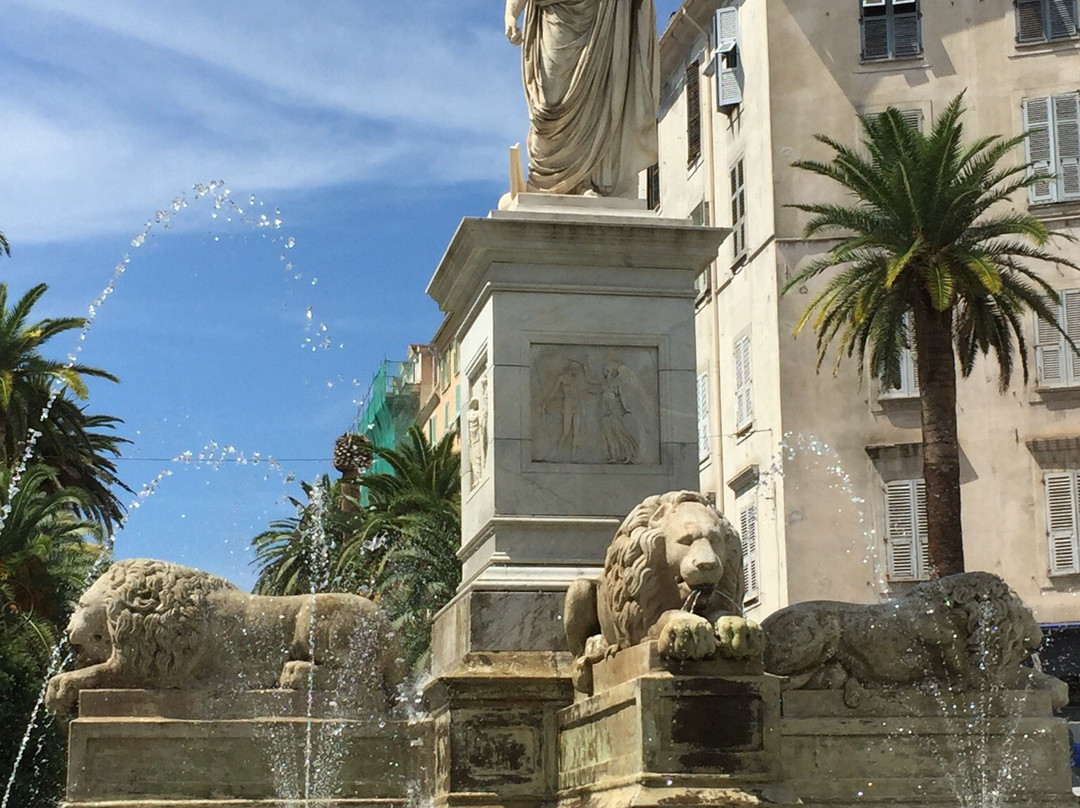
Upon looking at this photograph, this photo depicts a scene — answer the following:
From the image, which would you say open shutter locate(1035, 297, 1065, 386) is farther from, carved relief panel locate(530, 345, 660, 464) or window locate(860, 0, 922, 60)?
carved relief panel locate(530, 345, 660, 464)

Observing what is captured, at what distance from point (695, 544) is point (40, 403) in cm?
3765

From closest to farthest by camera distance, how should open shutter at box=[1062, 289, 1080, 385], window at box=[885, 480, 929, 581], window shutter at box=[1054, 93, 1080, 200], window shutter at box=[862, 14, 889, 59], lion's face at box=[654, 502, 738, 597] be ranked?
1. lion's face at box=[654, 502, 738, 597]
2. window at box=[885, 480, 929, 581]
3. open shutter at box=[1062, 289, 1080, 385]
4. window shutter at box=[1054, 93, 1080, 200]
5. window shutter at box=[862, 14, 889, 59]

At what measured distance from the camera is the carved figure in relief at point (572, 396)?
10.9 meters

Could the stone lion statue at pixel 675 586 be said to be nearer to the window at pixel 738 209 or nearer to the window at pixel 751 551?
the window at pixel 751 551

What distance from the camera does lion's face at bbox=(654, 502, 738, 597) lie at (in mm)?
8812

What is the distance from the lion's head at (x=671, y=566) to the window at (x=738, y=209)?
110ft

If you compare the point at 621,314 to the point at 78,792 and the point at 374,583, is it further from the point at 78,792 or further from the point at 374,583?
the point at 374,583

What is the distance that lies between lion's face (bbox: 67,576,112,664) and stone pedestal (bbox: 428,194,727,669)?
2.02 m

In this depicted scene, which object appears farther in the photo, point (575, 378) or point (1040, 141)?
point (1040, 141)

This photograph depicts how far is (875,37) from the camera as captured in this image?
41.7 meters

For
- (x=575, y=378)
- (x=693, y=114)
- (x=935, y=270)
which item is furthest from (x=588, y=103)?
(x=693, y=114)

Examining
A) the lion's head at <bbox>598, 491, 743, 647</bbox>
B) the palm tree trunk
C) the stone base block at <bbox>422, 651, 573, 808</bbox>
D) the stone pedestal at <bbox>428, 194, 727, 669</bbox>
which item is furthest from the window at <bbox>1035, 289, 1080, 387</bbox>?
the lion's head at <bbox>598, 491, 743, 647</bbox>

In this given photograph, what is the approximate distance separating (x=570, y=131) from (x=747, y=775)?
490cm

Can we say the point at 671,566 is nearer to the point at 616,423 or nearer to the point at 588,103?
the point at 616,423
